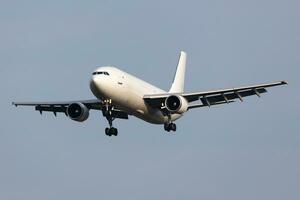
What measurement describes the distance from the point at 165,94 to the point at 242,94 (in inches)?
231

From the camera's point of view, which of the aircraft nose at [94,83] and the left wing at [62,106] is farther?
the left wing at [62,106]

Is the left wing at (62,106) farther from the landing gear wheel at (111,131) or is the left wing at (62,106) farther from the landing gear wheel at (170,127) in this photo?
the landing gear wheel at (170,127)

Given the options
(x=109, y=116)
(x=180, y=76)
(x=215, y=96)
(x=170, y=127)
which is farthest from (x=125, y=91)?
(x=180, y=76)

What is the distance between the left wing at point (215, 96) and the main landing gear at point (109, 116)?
3.22m

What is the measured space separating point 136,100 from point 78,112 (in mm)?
5345

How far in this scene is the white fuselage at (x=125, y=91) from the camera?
255ft

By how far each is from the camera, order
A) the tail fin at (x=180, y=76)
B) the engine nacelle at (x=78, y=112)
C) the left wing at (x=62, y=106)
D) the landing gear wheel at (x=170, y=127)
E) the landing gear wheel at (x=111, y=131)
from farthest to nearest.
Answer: the tail fin at (x=180, y=76) → the left wing at (x=62, y=106) → the landing gear wheel at (x=111, y=131) → the landing gear wheel at (x=170, y=127) → the engine nacelle at (x=78, y=112)

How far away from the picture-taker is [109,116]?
82.6m

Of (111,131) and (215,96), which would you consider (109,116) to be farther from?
(215,96)

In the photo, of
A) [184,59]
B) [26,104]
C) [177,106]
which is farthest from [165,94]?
[184,59]

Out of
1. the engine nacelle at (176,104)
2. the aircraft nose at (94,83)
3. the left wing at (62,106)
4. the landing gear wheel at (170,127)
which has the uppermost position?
the aircraft nose at (94,83)

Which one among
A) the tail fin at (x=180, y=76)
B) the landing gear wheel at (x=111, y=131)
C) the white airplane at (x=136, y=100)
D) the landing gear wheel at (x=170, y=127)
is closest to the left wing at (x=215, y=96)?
the white airplane at (x=136, y=100)

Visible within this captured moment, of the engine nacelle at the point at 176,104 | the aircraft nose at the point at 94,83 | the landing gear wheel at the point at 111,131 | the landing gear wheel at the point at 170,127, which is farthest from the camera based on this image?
the landing gear wheel at the point at 111,131

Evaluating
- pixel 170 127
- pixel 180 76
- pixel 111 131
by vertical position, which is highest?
pixel 180 76
